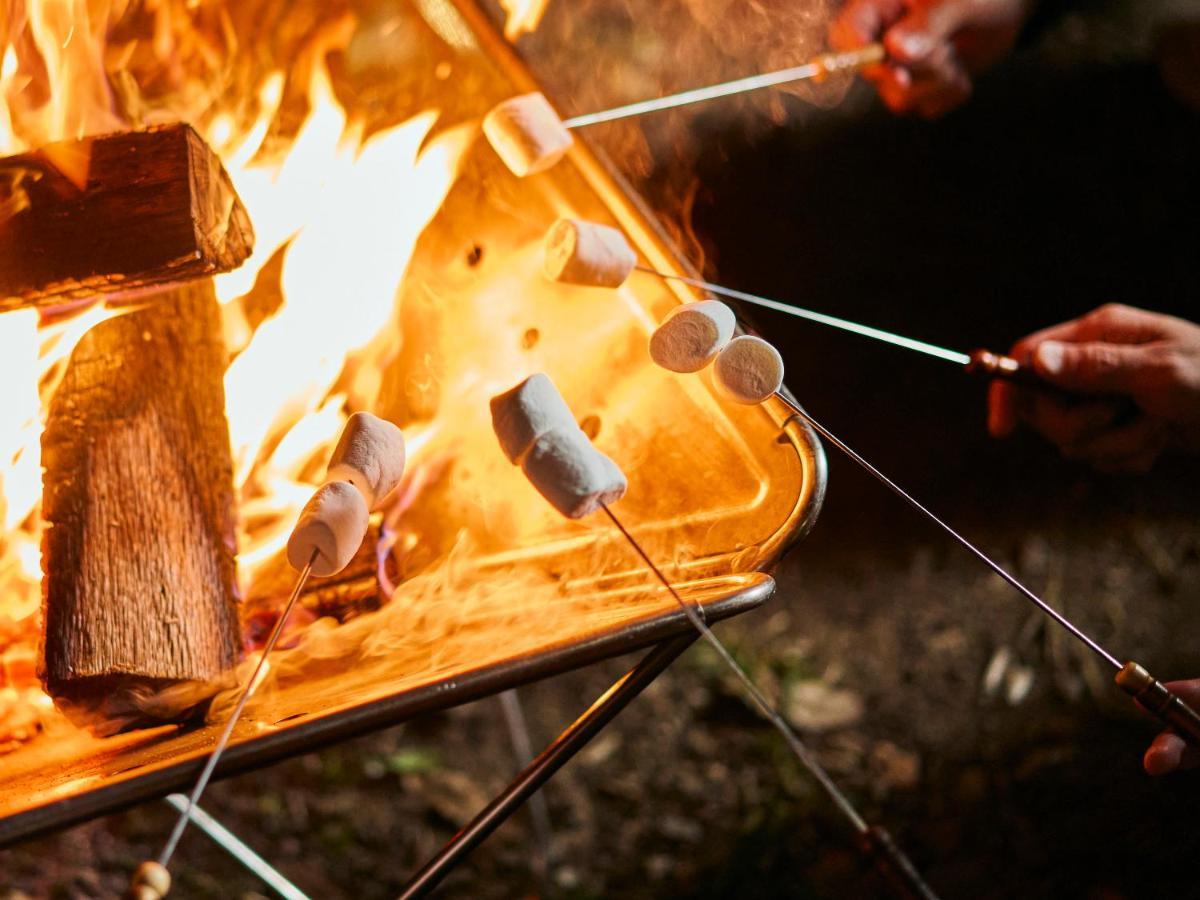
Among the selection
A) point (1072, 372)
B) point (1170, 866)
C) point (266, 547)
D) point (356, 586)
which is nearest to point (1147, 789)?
point (1170, 866)

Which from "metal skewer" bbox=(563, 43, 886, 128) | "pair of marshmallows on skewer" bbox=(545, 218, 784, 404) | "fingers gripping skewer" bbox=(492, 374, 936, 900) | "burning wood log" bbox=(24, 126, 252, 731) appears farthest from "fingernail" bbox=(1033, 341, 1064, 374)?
"burning wood log" bbox=(24, 126, 252, 731)

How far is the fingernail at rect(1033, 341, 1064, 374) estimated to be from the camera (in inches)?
65.4

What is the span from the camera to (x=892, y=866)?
0.93 meters

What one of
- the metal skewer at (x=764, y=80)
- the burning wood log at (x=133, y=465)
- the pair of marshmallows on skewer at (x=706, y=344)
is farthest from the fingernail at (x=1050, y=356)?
the burning wood log at (x=133, y=465)

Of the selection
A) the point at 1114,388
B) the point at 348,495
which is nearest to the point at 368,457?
the point at 348,495

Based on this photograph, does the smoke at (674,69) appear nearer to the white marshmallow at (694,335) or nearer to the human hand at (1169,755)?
the white marshmallow at (694,335)

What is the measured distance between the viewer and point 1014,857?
2.31m

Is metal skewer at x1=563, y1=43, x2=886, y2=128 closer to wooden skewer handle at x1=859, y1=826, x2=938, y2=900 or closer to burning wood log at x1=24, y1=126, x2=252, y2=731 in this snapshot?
burning wood log at x1=24, y1=126, x2=252, y2=731

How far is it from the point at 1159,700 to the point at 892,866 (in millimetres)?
432

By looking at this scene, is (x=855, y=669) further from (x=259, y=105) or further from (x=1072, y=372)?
(x=259, y=105)

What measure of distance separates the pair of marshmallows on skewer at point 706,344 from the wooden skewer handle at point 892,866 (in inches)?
24.9

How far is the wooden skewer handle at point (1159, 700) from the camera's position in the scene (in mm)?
1049

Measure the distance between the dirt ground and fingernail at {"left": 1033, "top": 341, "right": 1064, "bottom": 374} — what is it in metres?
1.14

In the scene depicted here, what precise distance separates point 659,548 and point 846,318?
1.73 meters
